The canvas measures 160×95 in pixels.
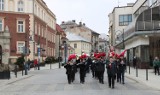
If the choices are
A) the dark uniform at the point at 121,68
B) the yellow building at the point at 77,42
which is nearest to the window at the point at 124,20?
the yellow building at the point at 77,42

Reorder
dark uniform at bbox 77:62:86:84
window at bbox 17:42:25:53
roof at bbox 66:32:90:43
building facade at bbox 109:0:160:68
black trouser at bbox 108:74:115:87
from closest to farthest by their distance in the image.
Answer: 1. black trouser at bbox 108:74:115:87
2. dark uniform at bbox 77:62:86:84
3. building facade at bbox 109:0:160:68
4. window at bbox 17:42:25:53
5. roof at bbox 66:32:90:43

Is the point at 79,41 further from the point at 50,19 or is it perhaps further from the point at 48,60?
the point at 48,60

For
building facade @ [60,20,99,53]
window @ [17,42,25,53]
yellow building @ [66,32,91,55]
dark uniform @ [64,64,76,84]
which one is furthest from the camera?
building facade @ [60,20,99,53]

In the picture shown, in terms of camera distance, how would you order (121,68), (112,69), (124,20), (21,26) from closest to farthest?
(112,69) < (121,68) < (21,26) < (124,20)

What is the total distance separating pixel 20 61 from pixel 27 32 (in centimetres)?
1181

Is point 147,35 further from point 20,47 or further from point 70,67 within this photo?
point 20,47

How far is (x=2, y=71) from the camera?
3145cm

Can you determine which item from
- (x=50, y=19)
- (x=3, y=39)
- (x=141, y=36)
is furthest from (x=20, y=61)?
(x=50, y=19)

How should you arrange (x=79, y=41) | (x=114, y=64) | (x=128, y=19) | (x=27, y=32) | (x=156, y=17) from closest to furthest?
(x=114, y=64) → (x=156, y=17) → (x=27, y=32) → (x=128, y=19) → (x=79, y=41)

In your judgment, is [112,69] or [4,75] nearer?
[112,69]

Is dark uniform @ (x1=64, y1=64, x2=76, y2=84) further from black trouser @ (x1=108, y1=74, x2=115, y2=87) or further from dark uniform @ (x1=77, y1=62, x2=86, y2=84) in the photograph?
black trouser @ (x1=108, y1=74, x2=115, y2=87)

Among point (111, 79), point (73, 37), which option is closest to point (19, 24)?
point (111, 79)

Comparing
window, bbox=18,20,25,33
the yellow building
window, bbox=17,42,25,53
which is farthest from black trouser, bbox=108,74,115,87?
the yellow building

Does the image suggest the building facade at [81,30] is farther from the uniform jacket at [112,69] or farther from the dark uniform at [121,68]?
the uniform jacket at [112,69]
